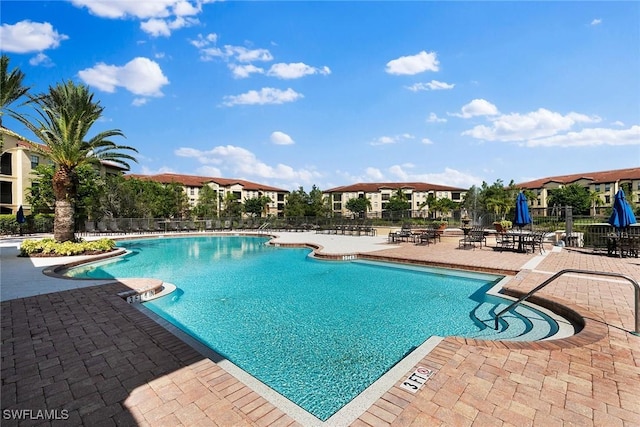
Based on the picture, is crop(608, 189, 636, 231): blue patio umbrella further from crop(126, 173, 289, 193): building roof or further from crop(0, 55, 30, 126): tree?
crop(126, 173, 289, 193): building roof

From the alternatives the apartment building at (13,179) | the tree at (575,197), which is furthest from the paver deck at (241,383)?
the tree at (575,197)

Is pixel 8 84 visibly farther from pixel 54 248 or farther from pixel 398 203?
pixel 398 203

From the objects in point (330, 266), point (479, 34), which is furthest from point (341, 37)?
point (330, 266)

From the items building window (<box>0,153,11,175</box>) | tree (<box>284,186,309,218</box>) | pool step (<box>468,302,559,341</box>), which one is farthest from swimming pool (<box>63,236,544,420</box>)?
tree (<box>284,186,309,218</box>)

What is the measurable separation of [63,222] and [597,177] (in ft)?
264

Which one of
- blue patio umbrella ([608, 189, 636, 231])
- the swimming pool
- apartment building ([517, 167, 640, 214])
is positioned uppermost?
apartment building ([517, 167, 640, 214])

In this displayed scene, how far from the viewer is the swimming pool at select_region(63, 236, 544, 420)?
3871 mm

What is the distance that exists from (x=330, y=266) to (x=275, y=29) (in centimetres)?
967

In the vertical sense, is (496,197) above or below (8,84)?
below

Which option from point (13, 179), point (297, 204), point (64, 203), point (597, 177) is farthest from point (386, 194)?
point (64, 203)

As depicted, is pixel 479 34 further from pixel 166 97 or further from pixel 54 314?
pixel 166 97

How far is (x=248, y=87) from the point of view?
19672mm

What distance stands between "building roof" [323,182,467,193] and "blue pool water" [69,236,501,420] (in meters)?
64.2

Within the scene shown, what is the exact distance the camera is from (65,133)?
12.9 metres
